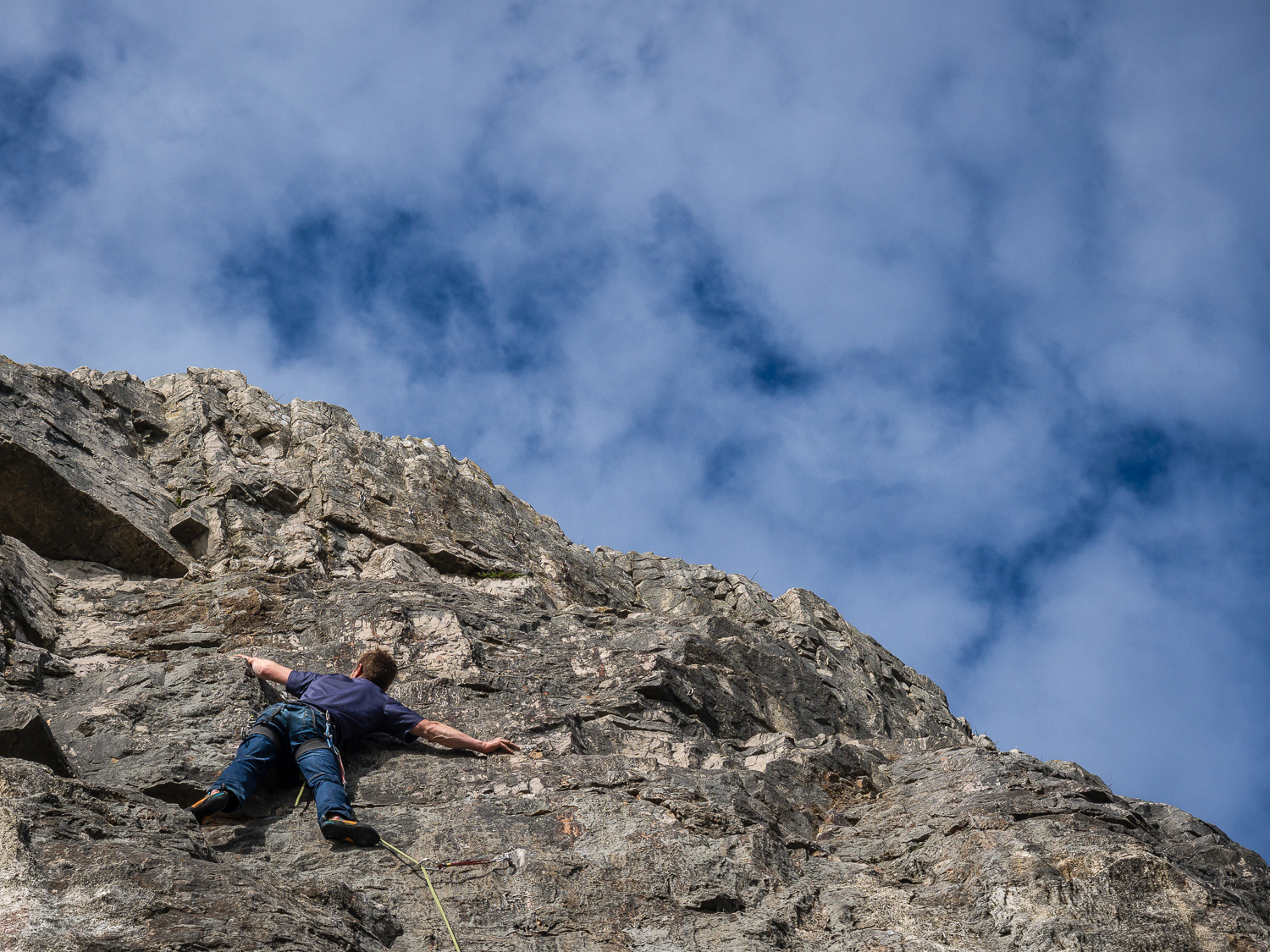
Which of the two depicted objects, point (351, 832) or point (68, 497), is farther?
point (68, 497)

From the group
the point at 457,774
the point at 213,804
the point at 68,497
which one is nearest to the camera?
the point at 213,804

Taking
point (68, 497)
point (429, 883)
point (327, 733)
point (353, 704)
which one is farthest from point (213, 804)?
point (68, 497)

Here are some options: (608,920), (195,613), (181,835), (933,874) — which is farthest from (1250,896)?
(195,613)

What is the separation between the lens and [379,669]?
1053 centimetres

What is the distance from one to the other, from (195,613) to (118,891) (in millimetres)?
8004

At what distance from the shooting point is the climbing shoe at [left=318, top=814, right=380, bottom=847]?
8.16 m

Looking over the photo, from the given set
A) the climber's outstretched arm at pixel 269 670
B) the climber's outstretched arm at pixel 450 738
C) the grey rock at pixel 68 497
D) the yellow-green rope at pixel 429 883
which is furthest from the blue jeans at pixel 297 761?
the grey rock at pixel 68 497

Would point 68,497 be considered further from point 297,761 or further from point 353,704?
point 297,761

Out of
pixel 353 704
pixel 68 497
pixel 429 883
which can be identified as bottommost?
pixel 429 883

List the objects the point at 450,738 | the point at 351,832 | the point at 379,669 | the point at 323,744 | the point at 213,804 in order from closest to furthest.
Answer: the point at 351,832
the point at 213,804
the point at 323,744
the point at 450,738
the point at 379,669

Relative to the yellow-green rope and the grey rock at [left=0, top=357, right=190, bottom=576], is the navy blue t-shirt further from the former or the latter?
the grey rock at [left=0, top=357, right=190, bottom=576]

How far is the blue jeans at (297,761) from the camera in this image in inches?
335

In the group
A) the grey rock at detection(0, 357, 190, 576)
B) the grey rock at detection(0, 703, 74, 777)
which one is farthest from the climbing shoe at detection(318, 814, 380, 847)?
the grey rock at detection(0, 357, 190, 576)

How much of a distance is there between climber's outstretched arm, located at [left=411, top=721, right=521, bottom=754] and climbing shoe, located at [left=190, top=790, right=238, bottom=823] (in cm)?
210
